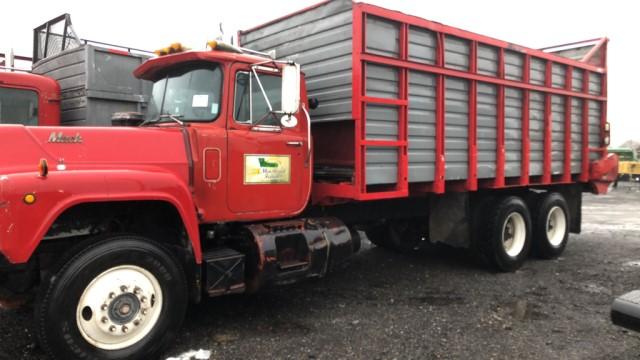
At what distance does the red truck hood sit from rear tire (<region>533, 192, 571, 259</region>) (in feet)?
17.5

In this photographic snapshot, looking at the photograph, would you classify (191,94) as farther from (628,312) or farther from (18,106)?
(628,312)

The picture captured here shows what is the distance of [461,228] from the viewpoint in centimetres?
650

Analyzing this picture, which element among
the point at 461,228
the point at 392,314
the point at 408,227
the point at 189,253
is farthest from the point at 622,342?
the point at 189,253

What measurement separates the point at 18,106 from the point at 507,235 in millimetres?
6348

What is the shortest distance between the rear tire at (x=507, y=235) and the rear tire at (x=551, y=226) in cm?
37

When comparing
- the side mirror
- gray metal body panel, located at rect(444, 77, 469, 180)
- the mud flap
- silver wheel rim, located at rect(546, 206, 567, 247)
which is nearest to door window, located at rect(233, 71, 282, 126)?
the side mirror

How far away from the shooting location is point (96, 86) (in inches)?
246

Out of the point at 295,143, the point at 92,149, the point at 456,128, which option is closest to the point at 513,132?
the point at 456,128

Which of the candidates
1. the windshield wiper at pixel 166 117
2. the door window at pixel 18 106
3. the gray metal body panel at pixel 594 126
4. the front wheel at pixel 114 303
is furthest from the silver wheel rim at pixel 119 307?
the gray metal body panel at pixel 594 126

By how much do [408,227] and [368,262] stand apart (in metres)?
0.74

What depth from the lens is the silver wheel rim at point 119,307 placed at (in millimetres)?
3553

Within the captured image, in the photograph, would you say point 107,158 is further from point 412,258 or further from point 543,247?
point 543,247

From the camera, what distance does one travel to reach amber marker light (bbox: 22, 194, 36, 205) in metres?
3.27

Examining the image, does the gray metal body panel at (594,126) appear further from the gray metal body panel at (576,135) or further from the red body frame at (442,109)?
the gray metal body panel at (576,135)
